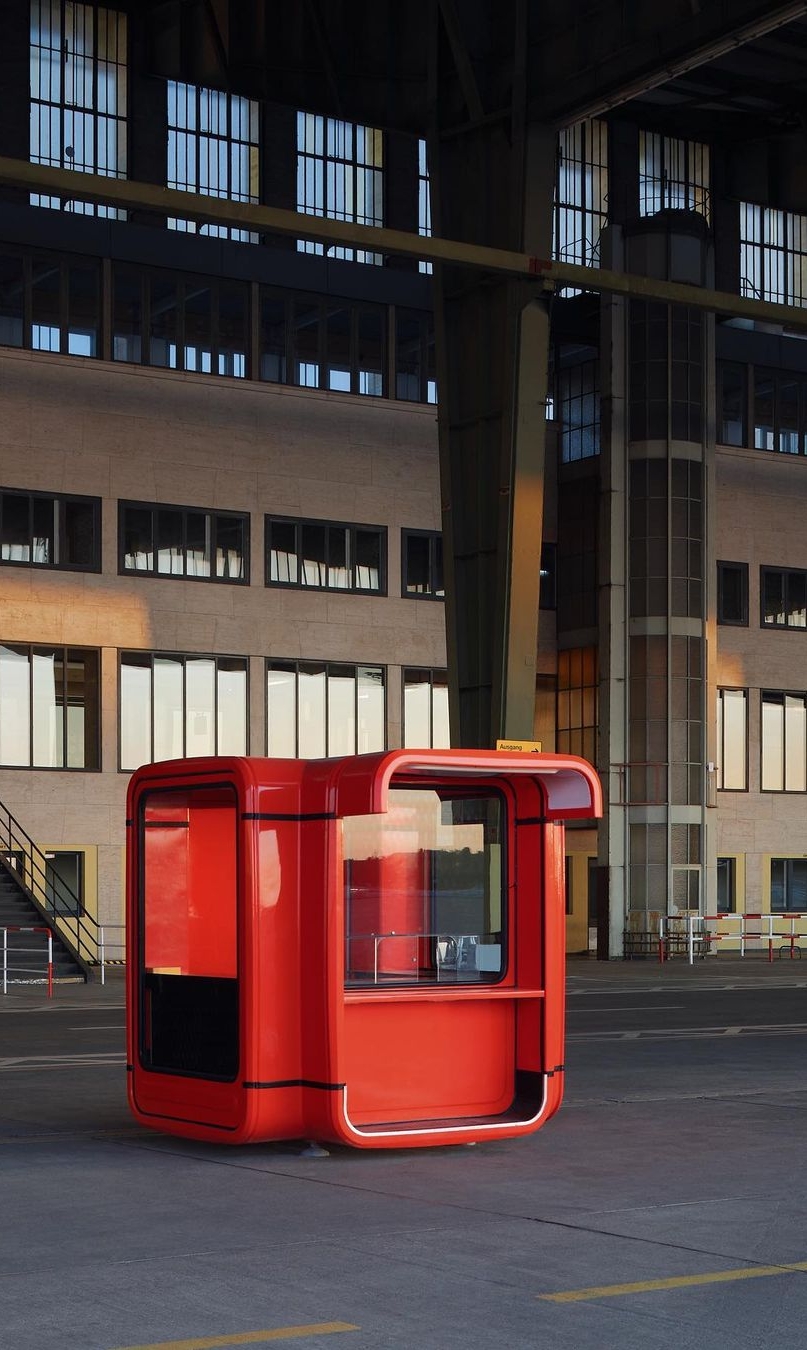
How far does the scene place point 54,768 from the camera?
1729 inches

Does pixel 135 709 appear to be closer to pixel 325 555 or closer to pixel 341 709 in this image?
pixel 341 709

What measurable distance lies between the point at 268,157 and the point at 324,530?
33.1 feet

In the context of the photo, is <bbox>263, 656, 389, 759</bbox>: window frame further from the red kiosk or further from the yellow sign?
the red kiosk

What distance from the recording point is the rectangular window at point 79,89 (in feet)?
152

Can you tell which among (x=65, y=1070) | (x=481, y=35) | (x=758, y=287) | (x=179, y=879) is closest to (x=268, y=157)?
(x=758, y=287)

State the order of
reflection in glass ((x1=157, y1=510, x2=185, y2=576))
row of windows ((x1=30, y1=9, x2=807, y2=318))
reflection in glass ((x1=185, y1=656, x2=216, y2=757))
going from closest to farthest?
reflection in glass ((x1=157, y1=510, x2=185, y2=576))
reflection in glass ((x1=185, y1=656, x2=216, y2=757))
row of windows ((x1=30, y1=9, x2=807, y2=318))

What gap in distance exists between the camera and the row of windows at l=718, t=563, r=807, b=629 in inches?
2099

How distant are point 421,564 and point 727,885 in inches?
496

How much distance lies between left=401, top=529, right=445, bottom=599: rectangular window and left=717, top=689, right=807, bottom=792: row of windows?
30.5ft

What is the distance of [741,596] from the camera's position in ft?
176

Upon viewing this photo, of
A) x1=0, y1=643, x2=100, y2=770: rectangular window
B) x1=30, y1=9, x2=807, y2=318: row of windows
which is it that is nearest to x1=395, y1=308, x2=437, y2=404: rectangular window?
x1=30, y1=9, x2=807, y2=318: row of windows

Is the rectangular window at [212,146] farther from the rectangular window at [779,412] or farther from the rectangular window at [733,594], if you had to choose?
the rectangular window at [733,594]

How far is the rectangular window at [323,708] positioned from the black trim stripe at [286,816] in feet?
111

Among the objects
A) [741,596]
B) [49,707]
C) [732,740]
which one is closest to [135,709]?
[49,707]
